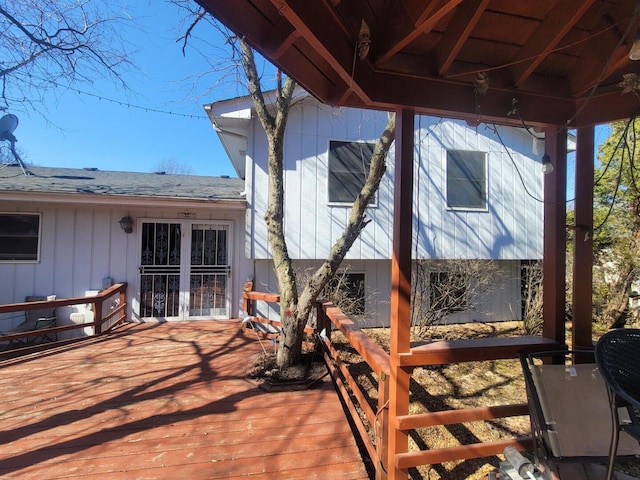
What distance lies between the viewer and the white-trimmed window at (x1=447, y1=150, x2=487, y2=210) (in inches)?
256

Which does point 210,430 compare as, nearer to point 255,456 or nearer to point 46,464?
point 255,456

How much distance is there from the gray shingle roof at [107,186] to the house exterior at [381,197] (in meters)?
1.09

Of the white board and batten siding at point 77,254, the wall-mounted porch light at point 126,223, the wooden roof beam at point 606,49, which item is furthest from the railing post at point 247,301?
the wooden roof beam at point 606,49

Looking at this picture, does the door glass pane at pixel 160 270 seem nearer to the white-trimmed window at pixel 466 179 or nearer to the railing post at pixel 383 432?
the railing post at pixel 383 432

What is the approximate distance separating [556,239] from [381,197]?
4188 mm

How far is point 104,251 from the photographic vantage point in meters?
5.81

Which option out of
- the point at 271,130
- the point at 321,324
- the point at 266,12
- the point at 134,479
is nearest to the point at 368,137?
the point at 271,130

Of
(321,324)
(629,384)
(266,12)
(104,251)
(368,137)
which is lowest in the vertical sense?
(321,324)

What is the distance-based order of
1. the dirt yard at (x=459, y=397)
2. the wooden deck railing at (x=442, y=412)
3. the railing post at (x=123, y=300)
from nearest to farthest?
the wooden deck railing at (x=442, y=412) → the dirt yard at (x=459, y=397) → the railing post at (x=123, y=300)

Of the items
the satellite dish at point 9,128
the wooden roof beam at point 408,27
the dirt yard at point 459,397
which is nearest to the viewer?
the wooden roof beam at point 408,27

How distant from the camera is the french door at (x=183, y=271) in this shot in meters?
5.95

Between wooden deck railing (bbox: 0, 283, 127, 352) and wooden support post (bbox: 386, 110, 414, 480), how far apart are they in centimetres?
466

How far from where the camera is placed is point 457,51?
5.45ft

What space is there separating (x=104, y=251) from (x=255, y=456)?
5357 mm
